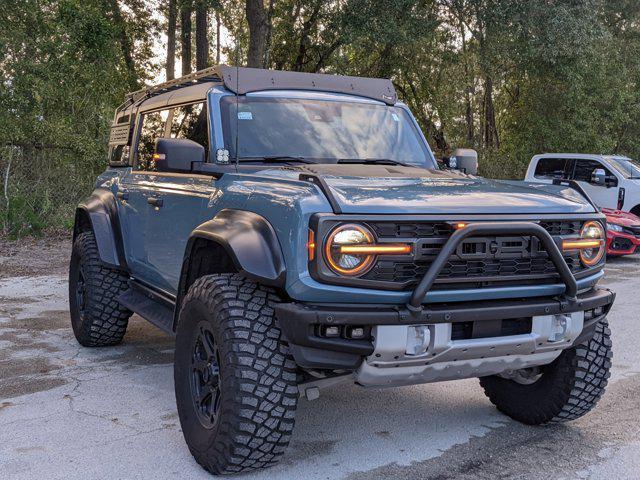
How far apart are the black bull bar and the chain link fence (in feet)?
35.0

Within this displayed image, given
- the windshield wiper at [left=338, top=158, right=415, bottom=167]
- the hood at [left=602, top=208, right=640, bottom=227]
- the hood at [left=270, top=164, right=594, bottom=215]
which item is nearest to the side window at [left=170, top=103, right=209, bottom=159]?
the hood at [left=270, top=164, right=594, bottom=215]

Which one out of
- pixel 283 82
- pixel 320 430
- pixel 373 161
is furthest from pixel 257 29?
pixel 320 430

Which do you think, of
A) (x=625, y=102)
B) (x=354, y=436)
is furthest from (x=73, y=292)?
(x=625, y=102)

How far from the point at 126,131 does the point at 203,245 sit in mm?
2732

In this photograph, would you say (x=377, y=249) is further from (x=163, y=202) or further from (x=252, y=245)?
(x=163, y=202)

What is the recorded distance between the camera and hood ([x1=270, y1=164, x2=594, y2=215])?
3189 millimetres

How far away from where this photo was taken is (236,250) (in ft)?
10.9

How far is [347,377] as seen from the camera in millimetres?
3373

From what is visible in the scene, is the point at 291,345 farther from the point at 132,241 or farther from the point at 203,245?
the point at 132,241

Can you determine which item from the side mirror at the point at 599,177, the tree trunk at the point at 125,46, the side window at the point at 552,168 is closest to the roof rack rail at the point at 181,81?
the side mirror at the point at 599,177

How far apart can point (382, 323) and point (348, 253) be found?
1.08ft

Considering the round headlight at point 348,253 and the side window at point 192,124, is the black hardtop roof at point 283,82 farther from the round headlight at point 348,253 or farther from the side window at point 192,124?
the round headlight at point 348,253

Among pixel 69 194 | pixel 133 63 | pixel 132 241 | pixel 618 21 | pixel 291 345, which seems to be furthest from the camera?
pixel 618 21

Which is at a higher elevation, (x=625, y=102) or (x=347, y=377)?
(x=625, y=102)
